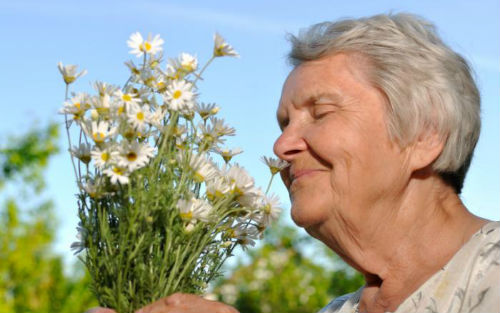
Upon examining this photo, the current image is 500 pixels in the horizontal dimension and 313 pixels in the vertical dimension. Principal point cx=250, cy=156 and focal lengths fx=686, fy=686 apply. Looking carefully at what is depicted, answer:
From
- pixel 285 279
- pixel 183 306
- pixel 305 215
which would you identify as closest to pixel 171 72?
pixel 183 306

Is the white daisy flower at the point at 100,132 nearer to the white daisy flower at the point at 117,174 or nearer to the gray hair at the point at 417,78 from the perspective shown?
the white daisy flower at the point at 117,174

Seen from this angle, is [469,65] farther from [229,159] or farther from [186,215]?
[186,215]

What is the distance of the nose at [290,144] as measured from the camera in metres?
2.08

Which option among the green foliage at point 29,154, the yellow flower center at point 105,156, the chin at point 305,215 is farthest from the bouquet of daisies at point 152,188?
the green foliage at point 29,154

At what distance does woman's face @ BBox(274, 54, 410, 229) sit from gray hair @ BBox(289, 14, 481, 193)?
0.05m

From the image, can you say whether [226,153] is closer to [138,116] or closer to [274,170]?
[274,170]

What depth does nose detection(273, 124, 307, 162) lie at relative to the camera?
2.08 meters

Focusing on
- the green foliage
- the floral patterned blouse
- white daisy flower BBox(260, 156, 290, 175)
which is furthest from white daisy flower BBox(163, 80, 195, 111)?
the green foliage

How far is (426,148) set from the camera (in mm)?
2059

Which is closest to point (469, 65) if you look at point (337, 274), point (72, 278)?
point (337, 274)

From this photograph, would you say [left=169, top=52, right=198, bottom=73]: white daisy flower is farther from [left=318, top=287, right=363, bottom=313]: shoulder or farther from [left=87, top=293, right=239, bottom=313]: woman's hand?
[left=318, top=287, right=363, bottom=313]: shoulder

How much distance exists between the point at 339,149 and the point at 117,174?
73 centimetres

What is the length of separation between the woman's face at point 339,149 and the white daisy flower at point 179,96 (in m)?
0.55

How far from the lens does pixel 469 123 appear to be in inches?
82.5
